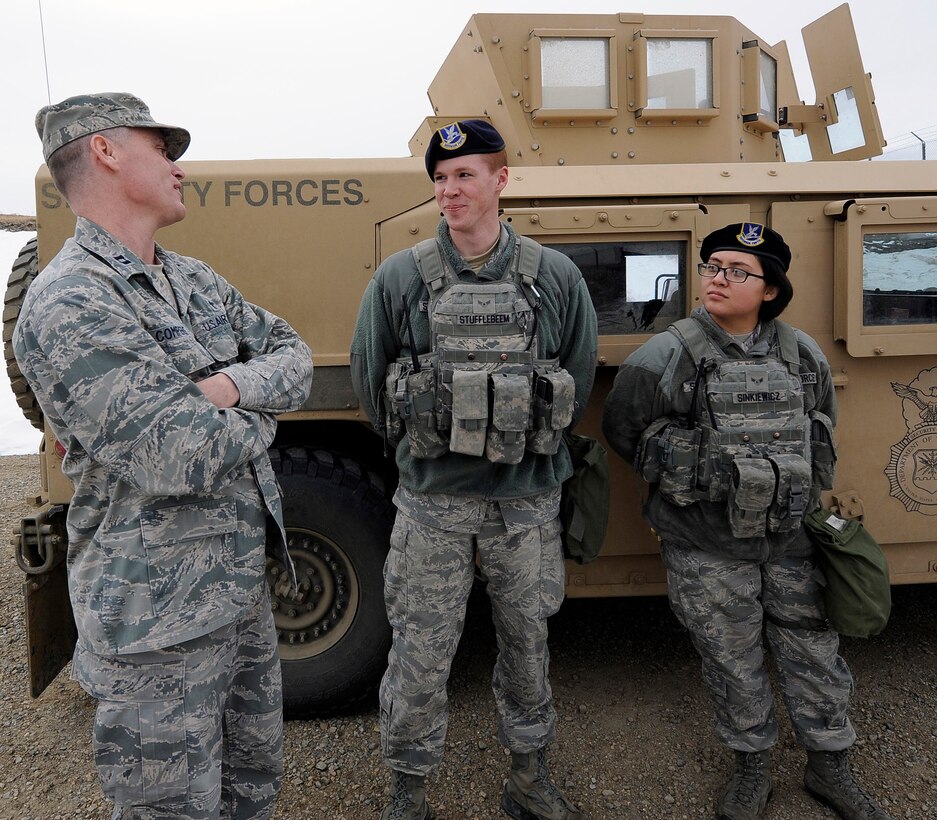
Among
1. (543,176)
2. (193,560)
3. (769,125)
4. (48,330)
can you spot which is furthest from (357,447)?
(769,125)

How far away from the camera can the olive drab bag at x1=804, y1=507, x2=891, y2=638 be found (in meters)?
2.33

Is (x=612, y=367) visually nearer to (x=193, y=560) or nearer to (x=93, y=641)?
→ (x=193, y=560)

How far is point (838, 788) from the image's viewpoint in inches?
95.5

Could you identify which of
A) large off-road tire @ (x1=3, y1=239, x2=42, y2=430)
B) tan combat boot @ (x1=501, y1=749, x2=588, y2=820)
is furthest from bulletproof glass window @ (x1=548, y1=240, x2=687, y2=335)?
large off-road tire @ (x1=3, y1=239, x2=42, y2=430)

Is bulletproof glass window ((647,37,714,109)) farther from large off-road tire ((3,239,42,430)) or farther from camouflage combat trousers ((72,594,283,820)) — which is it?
camouflage combat trousers ((72,594,283,820))

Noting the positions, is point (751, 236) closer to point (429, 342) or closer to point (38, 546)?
point (429, 342)

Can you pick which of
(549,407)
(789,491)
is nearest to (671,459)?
(789,491)

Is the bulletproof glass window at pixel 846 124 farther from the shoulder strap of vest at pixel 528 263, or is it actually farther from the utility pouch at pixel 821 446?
the shoulder strap of vest at pixel 528 263

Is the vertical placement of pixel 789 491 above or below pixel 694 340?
below

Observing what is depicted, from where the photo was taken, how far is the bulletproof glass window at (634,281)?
8.98 ft

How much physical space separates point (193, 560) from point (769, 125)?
135 inches

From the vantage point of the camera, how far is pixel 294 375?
182 cm

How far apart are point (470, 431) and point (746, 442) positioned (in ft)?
2.76

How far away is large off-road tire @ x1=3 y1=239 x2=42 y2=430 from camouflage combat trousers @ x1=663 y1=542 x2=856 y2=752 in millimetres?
2245
